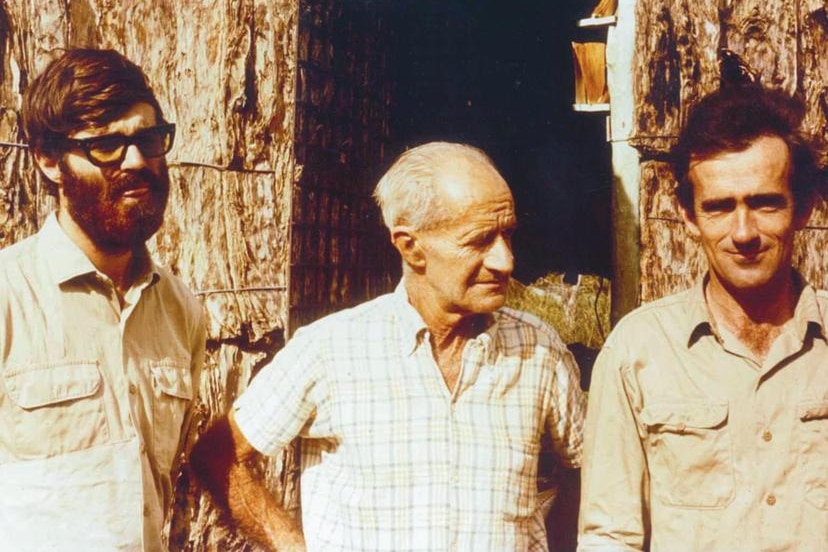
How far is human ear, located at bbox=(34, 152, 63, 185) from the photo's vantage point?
2402 millimetres

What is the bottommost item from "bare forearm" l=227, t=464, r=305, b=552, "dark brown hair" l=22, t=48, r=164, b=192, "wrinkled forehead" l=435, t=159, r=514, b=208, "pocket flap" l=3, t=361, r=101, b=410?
"bare forearm" l=227, t=464, r=305, b=552

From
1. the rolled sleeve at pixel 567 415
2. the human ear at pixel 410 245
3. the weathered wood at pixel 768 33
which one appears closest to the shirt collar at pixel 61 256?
the human ear at pixel 410 245

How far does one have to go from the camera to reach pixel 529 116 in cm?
640

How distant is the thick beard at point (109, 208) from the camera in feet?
7.83

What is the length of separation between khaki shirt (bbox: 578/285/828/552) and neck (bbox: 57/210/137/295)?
4.40 ft

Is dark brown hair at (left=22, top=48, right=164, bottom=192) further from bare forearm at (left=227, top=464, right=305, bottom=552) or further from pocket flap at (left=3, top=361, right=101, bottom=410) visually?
bare forearm at (left=227, top=464, right=305, bottom=552)

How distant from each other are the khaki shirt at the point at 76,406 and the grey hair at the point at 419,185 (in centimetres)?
74

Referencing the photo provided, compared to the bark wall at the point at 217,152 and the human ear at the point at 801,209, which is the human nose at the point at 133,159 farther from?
the human ear at the point at 801,209

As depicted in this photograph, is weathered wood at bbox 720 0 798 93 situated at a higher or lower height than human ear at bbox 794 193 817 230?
higher

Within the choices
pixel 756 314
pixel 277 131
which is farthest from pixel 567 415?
pixel 277 131

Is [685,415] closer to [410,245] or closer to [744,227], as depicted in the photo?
[744,227]

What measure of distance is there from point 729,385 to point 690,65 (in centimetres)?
159

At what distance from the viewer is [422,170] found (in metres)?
A: 2.62

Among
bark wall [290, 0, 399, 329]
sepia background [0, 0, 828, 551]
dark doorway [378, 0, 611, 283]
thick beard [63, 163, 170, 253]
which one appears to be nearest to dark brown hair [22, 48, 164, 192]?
thick beard [63, 163, 170, 253]
